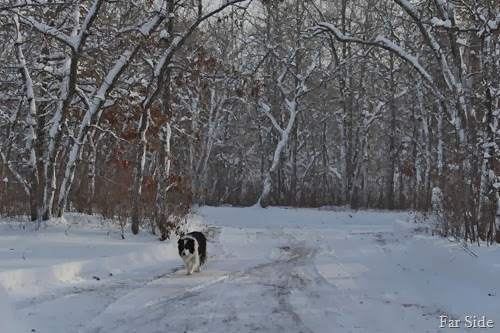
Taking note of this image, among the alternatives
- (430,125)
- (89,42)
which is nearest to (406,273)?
(89,42)

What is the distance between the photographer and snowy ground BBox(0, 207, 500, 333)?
22.1ft

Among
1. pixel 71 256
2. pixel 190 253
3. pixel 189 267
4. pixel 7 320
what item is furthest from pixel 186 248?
pixel 7 320

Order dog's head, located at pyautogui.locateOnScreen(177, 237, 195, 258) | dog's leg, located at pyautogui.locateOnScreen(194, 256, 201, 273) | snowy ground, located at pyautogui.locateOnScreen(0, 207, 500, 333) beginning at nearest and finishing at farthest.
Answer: snowy ground, located at pyautogui.locateOnScreen(0, 207, 500, 333), dog's head, located at pyautogui.locateOnScreen(177, 237, 195, 258), dog's leg, located at pyautogui.locateOnScreen(194, 256, 201, 273)

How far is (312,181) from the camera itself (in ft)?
157

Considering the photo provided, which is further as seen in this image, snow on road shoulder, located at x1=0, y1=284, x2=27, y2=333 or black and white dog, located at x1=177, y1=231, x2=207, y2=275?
black and white dog, located at x1=177, y1=231, x2=207, y2=275

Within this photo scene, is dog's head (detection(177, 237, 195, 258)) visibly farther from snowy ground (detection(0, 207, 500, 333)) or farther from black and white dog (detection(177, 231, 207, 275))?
snowy ground (detection(0, 207, 500, 333))

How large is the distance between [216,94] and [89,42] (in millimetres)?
17348

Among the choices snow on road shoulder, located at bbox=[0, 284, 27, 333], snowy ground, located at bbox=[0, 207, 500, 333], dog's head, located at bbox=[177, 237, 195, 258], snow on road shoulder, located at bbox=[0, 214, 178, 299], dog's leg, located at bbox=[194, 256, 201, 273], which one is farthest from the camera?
dog's leg, located at bbox=[194, 256, 201, 273]

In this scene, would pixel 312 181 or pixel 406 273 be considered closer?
pixel 406 273

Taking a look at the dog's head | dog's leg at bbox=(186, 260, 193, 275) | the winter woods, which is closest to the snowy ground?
dog's leg at bbox=(186, 260, 193, 275)

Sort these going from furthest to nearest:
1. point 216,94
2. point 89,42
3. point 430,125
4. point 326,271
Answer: point 430,125 → point 216,94 → point 89,42 → point 326,271

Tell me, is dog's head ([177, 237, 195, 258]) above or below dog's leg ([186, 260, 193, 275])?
above

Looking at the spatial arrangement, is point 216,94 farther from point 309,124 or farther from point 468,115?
point 468,115

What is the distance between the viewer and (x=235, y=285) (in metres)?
9.22
